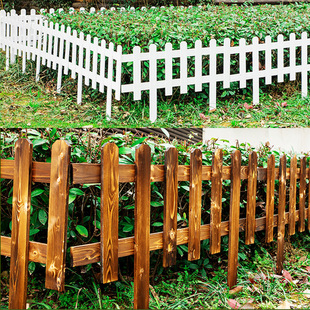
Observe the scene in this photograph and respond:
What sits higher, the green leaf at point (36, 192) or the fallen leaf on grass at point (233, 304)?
the green leaf at point (36, 192)

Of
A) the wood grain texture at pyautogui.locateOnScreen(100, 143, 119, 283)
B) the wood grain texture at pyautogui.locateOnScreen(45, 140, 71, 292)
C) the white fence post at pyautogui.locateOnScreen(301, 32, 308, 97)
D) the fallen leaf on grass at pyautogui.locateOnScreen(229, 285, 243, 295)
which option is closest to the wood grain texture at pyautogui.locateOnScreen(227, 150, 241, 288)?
the fallen leaf on grass at pyautogui.locateOnScreen(229, 285, 243, 295)

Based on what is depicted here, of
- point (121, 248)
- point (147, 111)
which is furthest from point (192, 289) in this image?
point (147, 111)

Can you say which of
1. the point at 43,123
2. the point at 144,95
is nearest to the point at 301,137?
the point at 144,95

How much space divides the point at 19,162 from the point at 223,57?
12.8ft

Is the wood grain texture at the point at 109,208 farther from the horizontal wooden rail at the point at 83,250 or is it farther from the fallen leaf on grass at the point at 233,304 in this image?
the fallen leaf on grass at the point at 233,304

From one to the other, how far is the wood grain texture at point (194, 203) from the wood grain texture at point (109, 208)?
0.64 metres

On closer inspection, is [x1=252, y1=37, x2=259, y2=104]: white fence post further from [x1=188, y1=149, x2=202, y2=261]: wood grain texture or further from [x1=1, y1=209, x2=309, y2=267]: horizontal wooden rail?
[x1=1, y1=209, x2=309, y2=267]: horizontal wooden rail

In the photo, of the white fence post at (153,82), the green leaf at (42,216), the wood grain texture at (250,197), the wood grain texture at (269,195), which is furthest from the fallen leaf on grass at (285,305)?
the white fence post at (153,82)

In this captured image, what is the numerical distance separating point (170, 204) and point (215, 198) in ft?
1.62

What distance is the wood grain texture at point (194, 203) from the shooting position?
2.45m

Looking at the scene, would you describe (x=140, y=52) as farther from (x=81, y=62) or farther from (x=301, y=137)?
(x=301, y=137)

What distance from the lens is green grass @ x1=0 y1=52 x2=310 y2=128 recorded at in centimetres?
477

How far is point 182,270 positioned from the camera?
2.93 m

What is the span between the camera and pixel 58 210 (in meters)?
1.89
